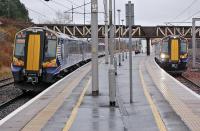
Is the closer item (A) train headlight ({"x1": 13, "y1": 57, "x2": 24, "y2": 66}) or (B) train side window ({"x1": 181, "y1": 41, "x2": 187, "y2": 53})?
(A) train headlight ({"x1": 13, "y1": 57, "x2": 24, "y2": 66})

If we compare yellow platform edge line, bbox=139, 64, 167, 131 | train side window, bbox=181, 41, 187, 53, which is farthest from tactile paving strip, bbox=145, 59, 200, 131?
train side window, bbox=181, 41, 187, 53

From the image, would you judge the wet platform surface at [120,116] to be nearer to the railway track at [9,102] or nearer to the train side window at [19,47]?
the railway track at [9,102]

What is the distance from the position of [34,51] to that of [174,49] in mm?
18909

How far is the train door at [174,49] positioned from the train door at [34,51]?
18.5 meters

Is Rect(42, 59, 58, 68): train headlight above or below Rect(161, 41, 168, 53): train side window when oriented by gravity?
below

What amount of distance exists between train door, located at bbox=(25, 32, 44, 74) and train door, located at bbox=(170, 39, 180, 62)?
18.5 m

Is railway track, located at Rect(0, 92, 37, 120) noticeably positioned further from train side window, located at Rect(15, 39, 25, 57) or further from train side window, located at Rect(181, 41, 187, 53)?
train side window, located at Rect(181, 41, 187, 53)

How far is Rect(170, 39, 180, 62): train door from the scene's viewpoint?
136 ft

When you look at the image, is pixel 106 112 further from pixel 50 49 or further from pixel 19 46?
pixel 19 46

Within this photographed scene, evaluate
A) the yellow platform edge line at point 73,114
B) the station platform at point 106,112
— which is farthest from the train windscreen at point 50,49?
the yellow platform edge line at point 73,114

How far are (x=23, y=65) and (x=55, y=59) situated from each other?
68.1 inches

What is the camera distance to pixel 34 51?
2497 centimetres

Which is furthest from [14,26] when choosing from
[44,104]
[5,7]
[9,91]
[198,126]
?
[198,126]

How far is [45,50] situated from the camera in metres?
25.4
